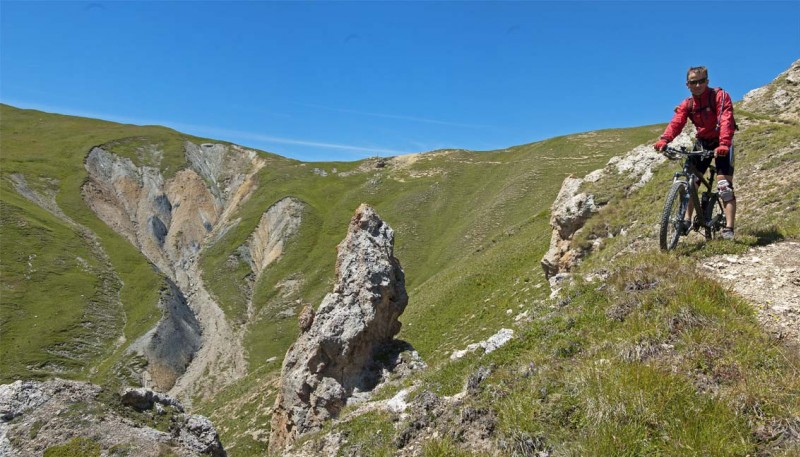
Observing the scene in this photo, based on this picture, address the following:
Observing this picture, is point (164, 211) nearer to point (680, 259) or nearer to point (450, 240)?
point (450, 240)

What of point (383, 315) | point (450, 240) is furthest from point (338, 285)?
point (450, 240)

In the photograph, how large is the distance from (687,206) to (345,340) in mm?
16494

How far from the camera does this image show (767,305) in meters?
8.11

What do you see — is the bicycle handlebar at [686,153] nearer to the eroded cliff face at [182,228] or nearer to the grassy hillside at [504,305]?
the grassy hillside at [504,305]

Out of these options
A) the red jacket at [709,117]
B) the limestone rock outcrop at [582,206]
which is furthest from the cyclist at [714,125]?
the limestone rock outcrop at [582,206]

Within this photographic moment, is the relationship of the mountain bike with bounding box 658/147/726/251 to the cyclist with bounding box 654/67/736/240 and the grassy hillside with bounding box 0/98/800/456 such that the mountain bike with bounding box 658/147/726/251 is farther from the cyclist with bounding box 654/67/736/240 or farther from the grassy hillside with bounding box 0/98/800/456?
the grassy hillside with bounding box 0/98/800/456

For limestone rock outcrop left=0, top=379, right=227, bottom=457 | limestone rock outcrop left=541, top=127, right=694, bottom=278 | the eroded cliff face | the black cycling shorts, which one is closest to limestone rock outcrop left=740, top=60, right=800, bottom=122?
limestone rock outcrop left=541, top=127, right=694, bottom=278

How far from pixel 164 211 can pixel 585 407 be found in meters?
134

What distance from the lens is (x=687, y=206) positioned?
1108 centimetres

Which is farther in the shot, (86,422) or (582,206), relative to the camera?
(582,206)

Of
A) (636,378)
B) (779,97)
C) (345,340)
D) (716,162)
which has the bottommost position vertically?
(345,340)

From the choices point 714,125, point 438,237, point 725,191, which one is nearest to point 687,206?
point 725,191

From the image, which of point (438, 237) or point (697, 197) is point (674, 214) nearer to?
point (697, 197)

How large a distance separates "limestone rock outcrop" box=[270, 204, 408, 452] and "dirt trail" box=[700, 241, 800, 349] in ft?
55.4
